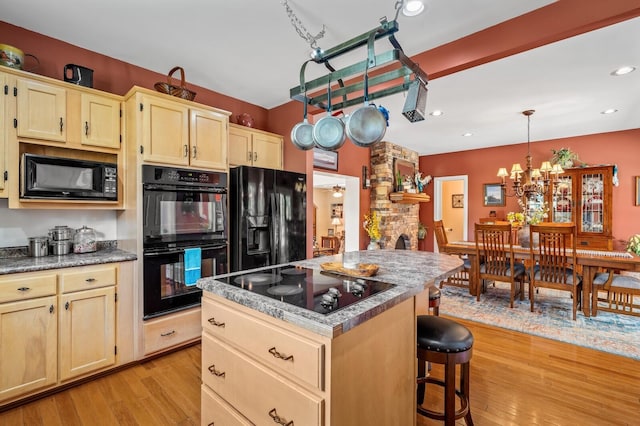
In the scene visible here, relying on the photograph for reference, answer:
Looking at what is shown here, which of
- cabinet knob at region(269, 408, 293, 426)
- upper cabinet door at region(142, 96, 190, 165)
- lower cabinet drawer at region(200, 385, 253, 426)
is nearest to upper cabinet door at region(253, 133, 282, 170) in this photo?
upper cabinet door at region(142, 96, 190, 165)

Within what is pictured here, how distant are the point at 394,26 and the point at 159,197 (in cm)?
218

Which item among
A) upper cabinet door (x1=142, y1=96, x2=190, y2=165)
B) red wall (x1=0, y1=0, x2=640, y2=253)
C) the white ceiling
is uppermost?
the white ceiling

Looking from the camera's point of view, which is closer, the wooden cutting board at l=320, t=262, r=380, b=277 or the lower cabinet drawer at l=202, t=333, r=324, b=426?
the lower cabinet drawer at l=202, t=333, r=324, b=426

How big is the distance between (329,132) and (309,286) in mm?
897

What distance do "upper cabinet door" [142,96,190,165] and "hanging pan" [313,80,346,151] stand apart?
1.50m

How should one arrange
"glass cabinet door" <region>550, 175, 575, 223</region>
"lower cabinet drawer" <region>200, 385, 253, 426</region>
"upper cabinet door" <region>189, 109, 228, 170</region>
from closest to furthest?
"lower cabinet drawer" <region>200, 385, 253, 426</region>, "upper cabinet door" <region>189, 109, 228, 170</region>, "glass cabinet door" <region>550, 175, 575, 223</region>

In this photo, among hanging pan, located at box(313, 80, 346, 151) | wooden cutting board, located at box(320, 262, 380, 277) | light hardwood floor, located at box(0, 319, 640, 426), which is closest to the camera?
wooden cutting board, located at box(320, 262, 380, 277)

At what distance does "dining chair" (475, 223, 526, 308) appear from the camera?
387 centimetres

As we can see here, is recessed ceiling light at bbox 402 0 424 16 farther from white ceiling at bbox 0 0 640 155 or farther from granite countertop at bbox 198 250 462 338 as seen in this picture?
granite countertop at bbox 198 250 462 338

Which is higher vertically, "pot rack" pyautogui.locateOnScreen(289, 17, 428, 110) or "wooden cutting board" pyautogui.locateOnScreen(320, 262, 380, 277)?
"pot rack" pyautogui.locateOnScreen(289, 17, 428, 110)

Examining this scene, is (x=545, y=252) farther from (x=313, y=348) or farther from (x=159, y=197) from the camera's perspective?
(x=159, y=197)

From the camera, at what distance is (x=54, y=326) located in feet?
6.83

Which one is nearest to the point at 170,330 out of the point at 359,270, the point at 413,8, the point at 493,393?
the point at 359,270

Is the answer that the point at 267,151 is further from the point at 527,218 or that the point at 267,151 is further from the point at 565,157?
the point at 565,157
